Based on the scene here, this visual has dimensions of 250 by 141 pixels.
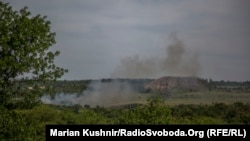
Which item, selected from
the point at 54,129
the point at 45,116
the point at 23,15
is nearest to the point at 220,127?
the point at 54,129

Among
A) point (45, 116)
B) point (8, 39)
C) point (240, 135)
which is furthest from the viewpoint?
point (45, 116)

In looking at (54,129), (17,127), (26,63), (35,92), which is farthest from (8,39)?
(54,129)

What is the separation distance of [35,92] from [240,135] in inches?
685

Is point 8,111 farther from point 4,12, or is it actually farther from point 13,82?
point 4,12

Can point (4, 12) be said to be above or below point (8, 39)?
above

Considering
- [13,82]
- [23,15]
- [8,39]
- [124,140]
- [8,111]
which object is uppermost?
[23,15]

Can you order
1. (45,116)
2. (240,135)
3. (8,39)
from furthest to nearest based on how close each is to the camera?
(45,116), (8,39), (240,135)

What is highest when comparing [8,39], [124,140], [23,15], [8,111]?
[23,15]

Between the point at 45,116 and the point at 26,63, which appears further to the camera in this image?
the point at 45,116

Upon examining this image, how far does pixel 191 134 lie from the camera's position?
66.9 feet

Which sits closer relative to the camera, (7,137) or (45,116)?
(7,137)

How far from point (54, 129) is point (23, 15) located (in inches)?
595

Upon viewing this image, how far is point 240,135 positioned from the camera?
66.6 ft

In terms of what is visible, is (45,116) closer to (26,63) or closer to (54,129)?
(26,63)
